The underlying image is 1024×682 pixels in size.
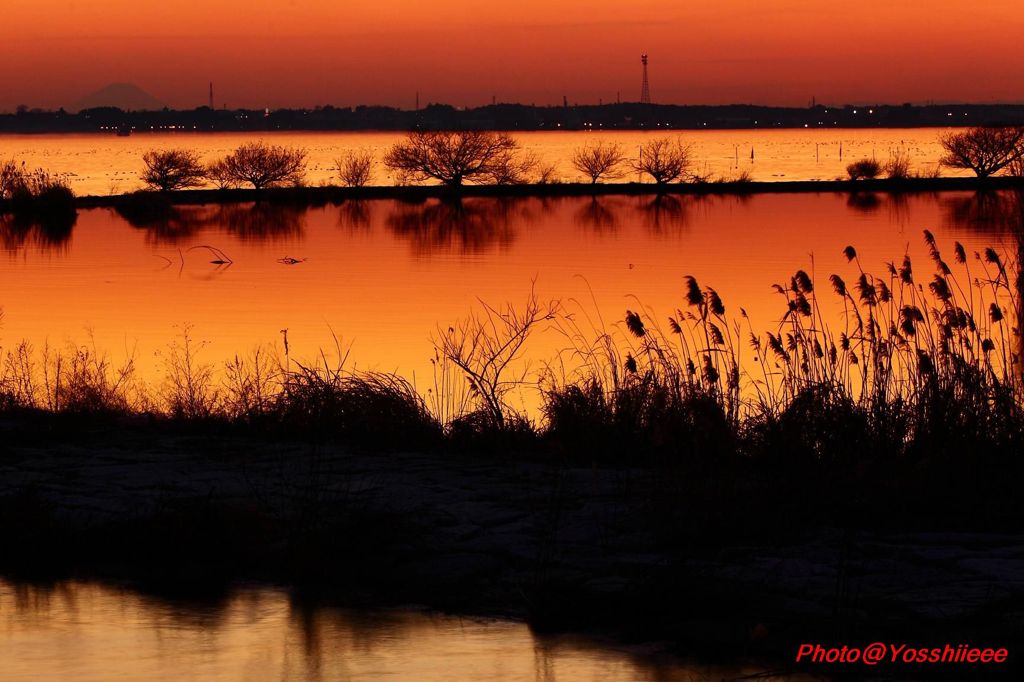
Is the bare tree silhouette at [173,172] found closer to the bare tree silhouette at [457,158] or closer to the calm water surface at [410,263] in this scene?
the calm water surface at [410,263]

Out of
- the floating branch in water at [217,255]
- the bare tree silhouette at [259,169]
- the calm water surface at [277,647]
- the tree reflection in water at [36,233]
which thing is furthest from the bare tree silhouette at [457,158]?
the calm water surface at [277,647]

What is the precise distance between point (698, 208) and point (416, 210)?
12779mm

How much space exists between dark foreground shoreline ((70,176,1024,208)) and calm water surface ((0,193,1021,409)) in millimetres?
4217

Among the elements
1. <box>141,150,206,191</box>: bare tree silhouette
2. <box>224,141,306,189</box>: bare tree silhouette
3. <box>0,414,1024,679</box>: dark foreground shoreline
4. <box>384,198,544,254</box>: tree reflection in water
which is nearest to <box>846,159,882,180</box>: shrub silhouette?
<box>384,198,544,254</box>: tree reflection in water

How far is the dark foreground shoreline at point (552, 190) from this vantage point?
75.1m

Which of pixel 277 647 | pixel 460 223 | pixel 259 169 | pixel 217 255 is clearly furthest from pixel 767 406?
pixel 259 169

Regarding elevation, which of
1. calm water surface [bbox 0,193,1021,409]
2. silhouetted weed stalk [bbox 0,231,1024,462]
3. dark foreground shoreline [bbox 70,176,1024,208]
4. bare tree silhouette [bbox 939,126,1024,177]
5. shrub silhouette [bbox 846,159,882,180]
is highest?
bare tree silhouette [bbox 939,126,1024,177]

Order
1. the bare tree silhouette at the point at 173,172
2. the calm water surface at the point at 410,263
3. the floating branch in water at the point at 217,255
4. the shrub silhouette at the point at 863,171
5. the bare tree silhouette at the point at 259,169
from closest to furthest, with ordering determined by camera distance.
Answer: the calm water surface at the point at 410,263 < the floating branch in water at the point at 217,255 < the bare tree silhouette at the point at 173,172 < the bare tree silhouette at the point at 259,169 < the shrub silhouette at the point at 863,171

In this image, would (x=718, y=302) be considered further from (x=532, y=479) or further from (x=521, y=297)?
(x=521, y=297)

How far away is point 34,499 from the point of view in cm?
776

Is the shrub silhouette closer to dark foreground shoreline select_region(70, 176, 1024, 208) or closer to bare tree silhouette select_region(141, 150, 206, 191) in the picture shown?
dark foreground shoreline select_region(70, 176, 1024, 208)

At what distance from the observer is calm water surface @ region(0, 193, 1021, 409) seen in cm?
2628

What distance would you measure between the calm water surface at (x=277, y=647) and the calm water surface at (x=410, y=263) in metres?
6.96

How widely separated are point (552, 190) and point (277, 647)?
241 ft
